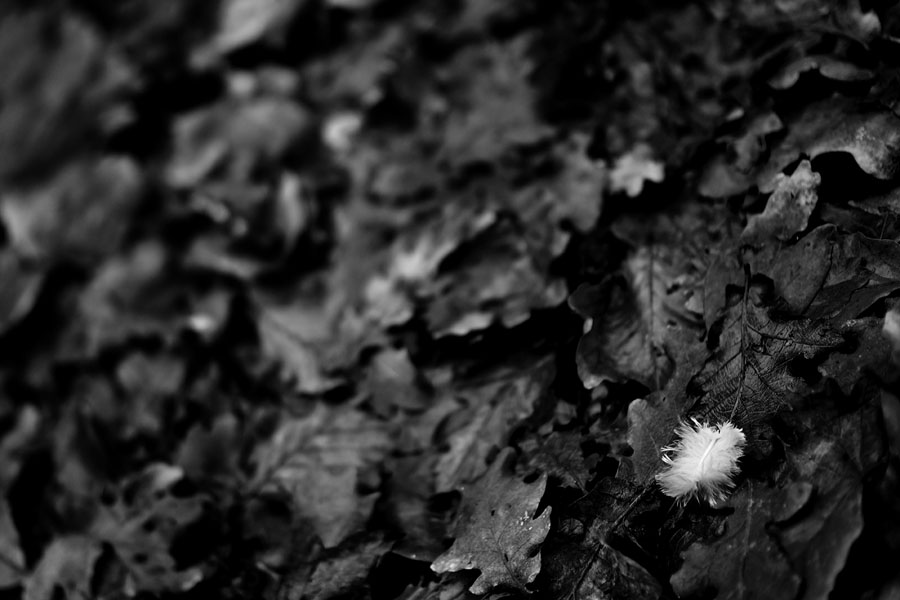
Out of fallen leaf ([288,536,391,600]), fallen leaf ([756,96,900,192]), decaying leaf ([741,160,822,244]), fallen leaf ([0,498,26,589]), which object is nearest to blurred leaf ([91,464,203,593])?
fallen leaf ([0,498,26,589])

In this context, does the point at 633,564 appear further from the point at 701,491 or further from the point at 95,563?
the point at 95,563

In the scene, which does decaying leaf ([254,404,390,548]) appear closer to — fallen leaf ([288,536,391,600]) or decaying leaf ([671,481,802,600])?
fallen leaf ([288,536,391,600])

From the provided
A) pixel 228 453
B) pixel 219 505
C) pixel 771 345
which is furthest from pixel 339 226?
pixel 771 345

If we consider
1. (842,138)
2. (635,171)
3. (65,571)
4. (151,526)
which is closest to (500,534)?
(151,526)

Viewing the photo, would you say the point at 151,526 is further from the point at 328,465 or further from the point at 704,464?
the point at 704,464

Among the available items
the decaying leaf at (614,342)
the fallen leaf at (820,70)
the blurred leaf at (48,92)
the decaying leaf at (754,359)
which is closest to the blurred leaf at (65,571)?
the blurred leaf at (48,92)

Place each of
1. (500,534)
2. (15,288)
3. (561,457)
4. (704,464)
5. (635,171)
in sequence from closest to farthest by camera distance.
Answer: (704,464) → (500,534) → (561,457) → (15,288) → (635,171)
